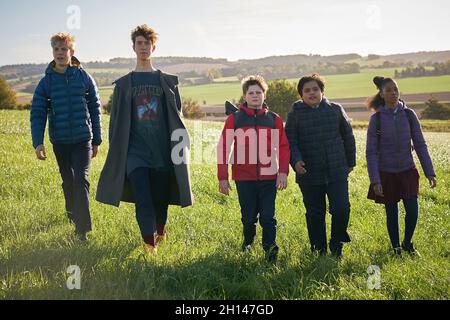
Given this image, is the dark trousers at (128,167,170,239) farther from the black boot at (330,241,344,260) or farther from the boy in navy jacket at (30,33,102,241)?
the black boot at (330,241,344,260)

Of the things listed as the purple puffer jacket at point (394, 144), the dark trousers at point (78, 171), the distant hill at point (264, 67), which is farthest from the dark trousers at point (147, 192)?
the distant hill at point (264, 67)

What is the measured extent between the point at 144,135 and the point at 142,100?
0.43m

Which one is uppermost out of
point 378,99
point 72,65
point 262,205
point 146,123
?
point 72,65

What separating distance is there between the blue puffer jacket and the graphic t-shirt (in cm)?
84

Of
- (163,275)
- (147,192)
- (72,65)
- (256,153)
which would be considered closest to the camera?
(163,275)

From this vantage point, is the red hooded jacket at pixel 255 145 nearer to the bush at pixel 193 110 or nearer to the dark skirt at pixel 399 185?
the dark skirt at pixel 399 185

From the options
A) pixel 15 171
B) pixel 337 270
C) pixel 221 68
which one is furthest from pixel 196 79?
pixel 337 270

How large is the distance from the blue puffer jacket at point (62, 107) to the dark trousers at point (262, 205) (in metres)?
2.31

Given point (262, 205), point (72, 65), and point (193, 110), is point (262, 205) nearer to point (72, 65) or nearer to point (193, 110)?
point (72, 65)

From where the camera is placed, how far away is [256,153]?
5.57m

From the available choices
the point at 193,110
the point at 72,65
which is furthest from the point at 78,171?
the point at 193,110

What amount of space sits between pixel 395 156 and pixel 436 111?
229 feet

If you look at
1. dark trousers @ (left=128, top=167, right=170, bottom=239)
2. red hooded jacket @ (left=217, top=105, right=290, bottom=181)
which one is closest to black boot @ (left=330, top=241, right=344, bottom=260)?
red hooded jacket @ (left=217, top=105, right=290, bottom=181)

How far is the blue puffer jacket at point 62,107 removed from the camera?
20.3ft
